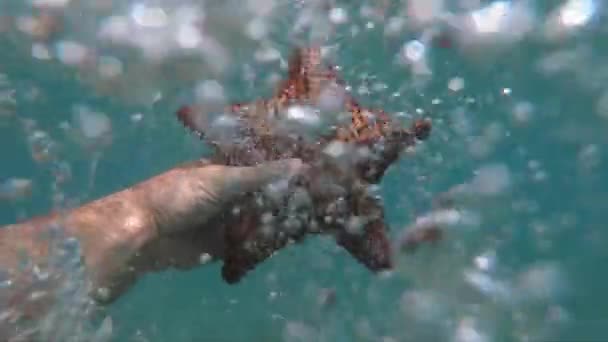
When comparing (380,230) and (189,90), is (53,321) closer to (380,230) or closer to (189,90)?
(380,230)

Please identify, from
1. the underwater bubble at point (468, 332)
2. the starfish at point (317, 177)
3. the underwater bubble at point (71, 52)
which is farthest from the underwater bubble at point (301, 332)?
the starfish at point (317, 177)

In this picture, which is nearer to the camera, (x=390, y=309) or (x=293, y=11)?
(x=293, y=11)

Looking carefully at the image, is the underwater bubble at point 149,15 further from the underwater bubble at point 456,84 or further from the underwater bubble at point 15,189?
the underwater bubble at point 15,189

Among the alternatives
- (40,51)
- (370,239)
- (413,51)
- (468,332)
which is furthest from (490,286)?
(370,239)

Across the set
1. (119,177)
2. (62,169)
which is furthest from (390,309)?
(62,169)

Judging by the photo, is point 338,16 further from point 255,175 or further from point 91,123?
point 91,123

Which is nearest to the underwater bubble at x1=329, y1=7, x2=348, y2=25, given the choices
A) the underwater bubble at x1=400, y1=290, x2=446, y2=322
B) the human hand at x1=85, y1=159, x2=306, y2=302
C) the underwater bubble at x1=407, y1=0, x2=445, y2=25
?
the underwater bubble at x1=407, y1=0, x2=445, y2=25

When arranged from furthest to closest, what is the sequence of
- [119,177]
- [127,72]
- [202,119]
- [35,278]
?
[119,177] < [127,72] < [202,119] < [35,278]

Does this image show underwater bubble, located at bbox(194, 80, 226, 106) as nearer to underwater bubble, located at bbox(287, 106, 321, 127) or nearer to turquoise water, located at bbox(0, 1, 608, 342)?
turquoise water, located at bbox(0, 1, 608, 342)
